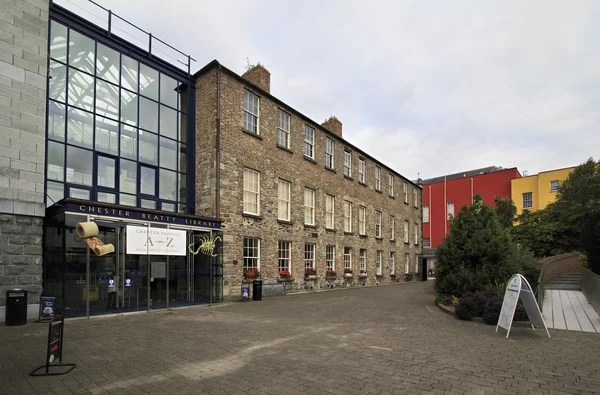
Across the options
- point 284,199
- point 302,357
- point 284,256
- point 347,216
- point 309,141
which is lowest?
point 302,357

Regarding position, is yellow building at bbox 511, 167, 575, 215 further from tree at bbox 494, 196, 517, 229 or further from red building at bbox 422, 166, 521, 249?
tree at bbox 494, 196, 517, 229

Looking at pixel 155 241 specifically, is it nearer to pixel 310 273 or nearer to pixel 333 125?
pixel 310 273

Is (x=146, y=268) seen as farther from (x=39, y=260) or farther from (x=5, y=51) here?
(x=5, y=51)

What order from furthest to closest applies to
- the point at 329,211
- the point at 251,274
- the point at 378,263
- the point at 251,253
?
the point at 378,263, the point at 329,211, the point at 251,253, the point at 251,274

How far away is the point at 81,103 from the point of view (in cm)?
1290

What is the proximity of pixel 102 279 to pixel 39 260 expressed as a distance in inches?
73.5

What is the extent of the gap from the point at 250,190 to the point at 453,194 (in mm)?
39585

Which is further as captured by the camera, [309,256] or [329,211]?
[329,211]

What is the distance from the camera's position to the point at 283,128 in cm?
2003

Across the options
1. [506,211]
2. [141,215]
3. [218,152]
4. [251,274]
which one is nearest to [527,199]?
[506,211]

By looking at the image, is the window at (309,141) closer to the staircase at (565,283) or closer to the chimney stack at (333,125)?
the chimney stack at (333,125)

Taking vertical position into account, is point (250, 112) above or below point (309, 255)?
above

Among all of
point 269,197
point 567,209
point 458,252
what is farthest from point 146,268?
point 567,209

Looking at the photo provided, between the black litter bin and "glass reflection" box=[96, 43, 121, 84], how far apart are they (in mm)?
7835
